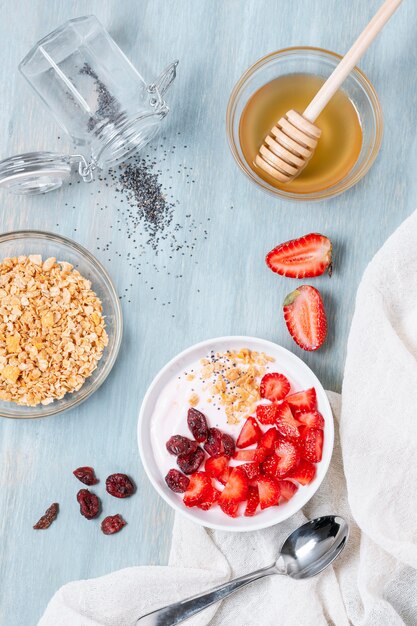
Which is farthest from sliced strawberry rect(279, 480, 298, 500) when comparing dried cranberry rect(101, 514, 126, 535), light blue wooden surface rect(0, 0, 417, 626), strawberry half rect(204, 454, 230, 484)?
dried cranberry rect(101, 514, 126, 535)

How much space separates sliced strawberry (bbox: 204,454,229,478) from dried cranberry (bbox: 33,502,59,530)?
0.36 metres

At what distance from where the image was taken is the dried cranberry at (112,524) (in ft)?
5.04

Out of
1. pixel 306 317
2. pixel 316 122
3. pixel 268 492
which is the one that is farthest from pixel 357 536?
pixel 316 122

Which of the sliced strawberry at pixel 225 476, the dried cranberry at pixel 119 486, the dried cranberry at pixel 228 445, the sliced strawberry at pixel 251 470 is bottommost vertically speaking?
the dried cranberry at pixel 119 486

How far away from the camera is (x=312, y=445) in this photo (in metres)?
1.42

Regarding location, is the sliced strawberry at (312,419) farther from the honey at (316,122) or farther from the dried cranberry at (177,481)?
the honey at (316,122)

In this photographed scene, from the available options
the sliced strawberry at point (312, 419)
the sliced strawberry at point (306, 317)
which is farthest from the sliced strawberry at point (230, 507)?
the sliced strawberry at point (306, 317)

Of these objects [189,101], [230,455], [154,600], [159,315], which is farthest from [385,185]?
[154,600]

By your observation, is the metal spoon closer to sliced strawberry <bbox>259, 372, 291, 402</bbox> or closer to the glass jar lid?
sliced strawberry <bbox>259, 372, 291, 402</bbox>

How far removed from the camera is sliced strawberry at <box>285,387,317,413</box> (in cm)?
144

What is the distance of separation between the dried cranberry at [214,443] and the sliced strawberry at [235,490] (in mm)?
61

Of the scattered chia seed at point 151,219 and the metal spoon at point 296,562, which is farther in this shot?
the scattered chia seed at point 151,219

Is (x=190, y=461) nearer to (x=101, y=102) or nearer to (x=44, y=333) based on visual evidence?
(x=44, y=333)

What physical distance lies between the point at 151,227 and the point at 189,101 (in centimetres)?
30
